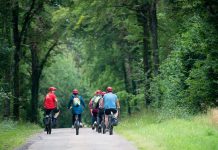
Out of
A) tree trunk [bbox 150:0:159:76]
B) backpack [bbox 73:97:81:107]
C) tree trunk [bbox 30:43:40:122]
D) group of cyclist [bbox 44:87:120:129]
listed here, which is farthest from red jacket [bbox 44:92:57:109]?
tree trunk [bbox 30:43:40:122]

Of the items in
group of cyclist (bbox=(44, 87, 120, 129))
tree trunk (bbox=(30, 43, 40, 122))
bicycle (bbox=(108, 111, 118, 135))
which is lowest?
bicycle (bbox=(108, 111, 118, 135))

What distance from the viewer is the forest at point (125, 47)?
24.2 m

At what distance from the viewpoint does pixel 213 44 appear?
20031 mm

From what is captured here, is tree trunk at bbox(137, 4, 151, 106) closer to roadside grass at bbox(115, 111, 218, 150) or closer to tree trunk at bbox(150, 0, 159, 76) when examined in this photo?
tree trunk at bbox(150, 0, 159, 76)

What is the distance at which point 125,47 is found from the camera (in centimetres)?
4459

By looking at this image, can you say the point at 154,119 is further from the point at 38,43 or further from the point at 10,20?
the point at 38,43

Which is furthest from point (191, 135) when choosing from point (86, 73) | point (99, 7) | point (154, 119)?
point (86, 73)

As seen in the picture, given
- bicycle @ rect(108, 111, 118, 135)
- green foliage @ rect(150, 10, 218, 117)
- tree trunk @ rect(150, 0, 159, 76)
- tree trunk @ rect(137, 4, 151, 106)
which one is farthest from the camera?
tree trunk @ rect(137, 4, 151, 106)

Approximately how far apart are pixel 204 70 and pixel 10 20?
15.4m

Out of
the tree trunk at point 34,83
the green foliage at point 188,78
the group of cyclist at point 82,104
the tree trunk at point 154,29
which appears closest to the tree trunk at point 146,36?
the tree trunk at point 154,29

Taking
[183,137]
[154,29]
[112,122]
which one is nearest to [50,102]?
[112,122]

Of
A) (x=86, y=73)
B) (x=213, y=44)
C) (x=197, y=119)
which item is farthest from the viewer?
(x=86, y=73)

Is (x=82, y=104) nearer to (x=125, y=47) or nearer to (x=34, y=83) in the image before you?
(x=125, y=47)

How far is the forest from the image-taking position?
24234 millimetres
